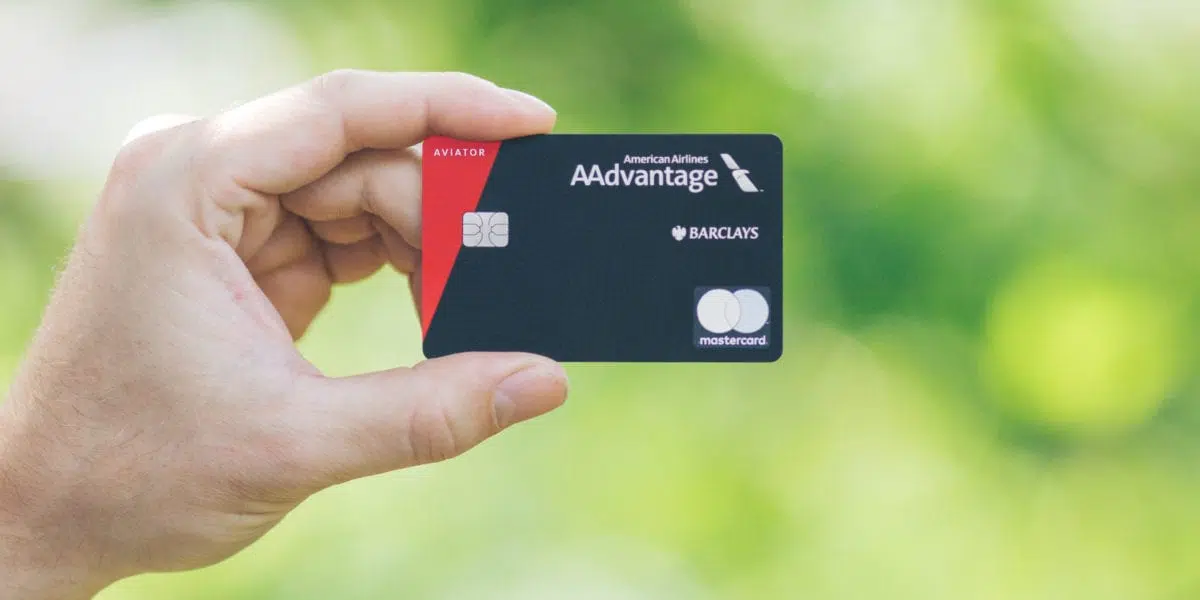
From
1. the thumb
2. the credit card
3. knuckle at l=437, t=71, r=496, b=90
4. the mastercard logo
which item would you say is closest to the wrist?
the thumb

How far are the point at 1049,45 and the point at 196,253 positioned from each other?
1.96 m

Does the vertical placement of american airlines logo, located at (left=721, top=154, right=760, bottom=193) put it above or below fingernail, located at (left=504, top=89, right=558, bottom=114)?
below

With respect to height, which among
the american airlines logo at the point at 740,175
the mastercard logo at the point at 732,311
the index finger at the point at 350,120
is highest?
the index finger at the point at 350,120

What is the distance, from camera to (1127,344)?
7.59ft

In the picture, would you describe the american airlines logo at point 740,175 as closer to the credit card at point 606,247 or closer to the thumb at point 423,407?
the credit card at point 606,247

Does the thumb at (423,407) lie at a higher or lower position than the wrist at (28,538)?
higher

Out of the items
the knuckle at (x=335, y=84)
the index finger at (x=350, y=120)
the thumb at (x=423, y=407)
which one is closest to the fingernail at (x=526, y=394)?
the thumb at (x=423, y=407)

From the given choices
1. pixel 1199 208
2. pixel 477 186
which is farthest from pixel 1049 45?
pixel 477 186

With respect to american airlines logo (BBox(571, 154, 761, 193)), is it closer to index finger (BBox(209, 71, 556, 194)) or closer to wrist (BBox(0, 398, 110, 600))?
index finger (BBox(209, 71, 556, 194))

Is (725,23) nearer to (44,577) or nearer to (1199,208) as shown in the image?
(1199,208)

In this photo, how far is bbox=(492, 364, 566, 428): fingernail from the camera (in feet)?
4.01

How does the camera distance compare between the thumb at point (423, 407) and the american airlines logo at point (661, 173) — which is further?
the american airlines logo at point (661, 173)

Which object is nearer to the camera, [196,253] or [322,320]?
[196,253]

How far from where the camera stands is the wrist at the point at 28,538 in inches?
50.2
